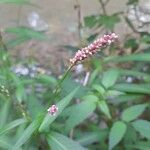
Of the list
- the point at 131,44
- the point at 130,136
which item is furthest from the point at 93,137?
the point at 131,44

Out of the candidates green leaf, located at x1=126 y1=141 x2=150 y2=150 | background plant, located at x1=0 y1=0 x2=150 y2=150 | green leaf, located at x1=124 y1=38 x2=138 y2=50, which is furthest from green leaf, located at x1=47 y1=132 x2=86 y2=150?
green leaf, located at x1=124 y1=38 x2=138 y2=50

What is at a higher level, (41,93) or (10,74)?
(10,74)

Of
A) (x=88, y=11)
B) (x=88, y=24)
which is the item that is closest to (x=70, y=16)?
(x=88, y=11)

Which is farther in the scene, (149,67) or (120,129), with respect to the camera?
(149,67)

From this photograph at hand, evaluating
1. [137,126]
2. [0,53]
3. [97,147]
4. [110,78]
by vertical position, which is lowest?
[97,147]

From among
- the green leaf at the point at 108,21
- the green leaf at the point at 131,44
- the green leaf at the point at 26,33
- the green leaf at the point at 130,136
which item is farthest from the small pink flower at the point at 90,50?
the green leaf at the point at 131,44

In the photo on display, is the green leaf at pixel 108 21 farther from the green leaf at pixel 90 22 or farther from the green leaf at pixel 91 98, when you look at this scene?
the green leaf at pixel 91 98

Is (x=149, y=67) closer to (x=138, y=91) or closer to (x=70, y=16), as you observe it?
(x=138, y=91)
